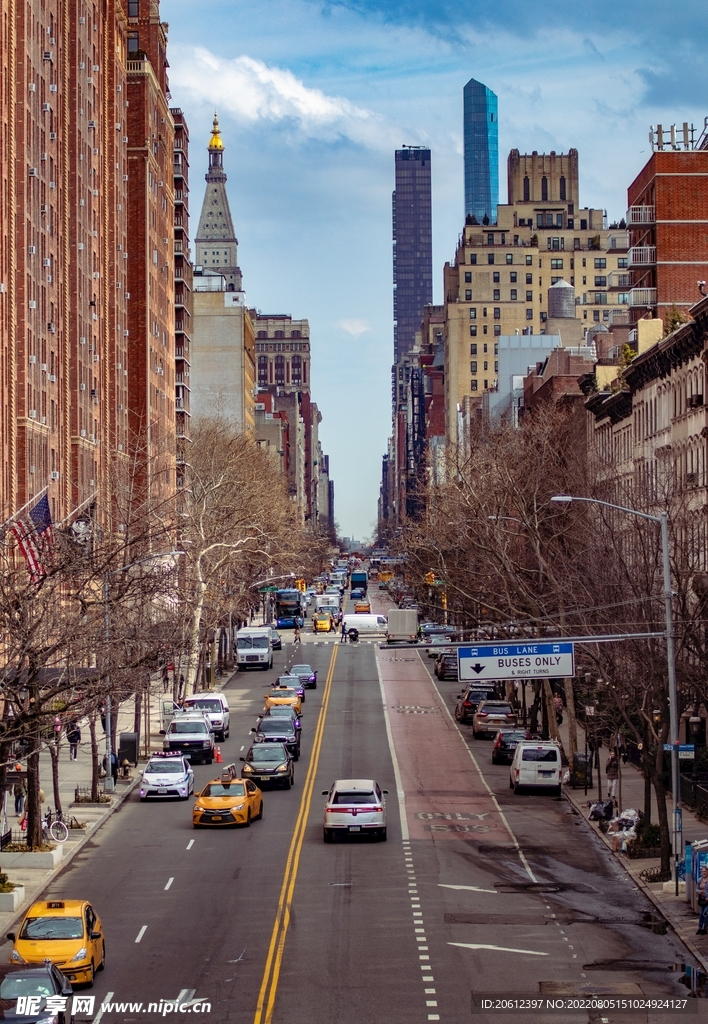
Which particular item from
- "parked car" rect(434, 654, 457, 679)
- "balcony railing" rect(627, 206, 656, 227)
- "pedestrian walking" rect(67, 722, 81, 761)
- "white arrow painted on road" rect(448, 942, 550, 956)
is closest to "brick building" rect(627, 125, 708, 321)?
"balcony railing" rect(627, 206, 656, 227)

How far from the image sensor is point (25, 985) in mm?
22203

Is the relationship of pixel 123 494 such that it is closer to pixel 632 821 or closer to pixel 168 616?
pixel 168 616

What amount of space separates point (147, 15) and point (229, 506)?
50252 mm

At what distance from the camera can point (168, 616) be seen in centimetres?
6594

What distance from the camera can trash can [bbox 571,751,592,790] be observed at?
168ft

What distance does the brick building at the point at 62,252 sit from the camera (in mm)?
71562

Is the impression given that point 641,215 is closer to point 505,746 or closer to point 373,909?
point 505,746

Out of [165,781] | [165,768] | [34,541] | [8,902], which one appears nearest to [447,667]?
[165,768]

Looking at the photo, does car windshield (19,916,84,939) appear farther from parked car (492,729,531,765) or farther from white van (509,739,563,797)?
parked car (492,729,531,765)

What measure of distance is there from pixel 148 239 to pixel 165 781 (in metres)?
72.9

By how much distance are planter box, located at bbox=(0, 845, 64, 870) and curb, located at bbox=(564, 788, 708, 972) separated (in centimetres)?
1334

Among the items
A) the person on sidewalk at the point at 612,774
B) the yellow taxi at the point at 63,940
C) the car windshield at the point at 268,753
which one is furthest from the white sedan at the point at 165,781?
the yellow taxi at the point at 63,940

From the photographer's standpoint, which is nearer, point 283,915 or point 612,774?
point 283,915

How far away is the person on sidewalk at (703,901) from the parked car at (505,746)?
24.8 metres
